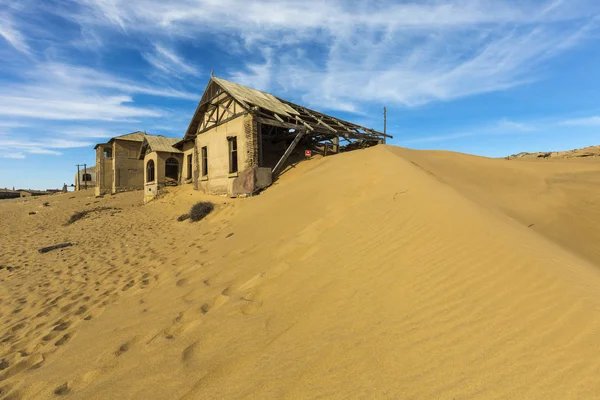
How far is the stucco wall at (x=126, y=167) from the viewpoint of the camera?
26.8 m

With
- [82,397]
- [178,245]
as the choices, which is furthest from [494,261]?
[178,245]

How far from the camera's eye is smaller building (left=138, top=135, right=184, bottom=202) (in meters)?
20.7

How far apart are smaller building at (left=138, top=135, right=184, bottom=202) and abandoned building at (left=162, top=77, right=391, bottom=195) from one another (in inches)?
121

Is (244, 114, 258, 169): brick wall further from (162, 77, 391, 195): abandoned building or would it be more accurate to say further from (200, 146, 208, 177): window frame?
(200, 146, 208, 177): window frame

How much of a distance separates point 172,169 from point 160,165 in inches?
54.8

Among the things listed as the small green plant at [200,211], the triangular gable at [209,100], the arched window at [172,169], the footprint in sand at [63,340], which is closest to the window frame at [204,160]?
the triangular gable at [209,100]

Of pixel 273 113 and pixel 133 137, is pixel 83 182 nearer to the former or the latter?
pixel 133 137

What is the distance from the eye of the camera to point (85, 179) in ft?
123

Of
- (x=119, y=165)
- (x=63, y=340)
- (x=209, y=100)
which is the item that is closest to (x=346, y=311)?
(x=63, y=340)

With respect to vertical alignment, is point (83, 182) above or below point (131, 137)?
below

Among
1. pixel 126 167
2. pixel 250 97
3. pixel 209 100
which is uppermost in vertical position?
pixel 209 100

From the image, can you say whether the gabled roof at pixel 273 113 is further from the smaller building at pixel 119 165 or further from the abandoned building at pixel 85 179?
the abandoned building at pixel 85 179

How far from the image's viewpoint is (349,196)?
631 centimetres

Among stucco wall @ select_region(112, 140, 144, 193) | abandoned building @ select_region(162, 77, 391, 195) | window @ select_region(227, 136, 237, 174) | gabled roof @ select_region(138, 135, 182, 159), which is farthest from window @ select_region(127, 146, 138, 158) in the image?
window @ select_region(227, 136, 237, 174)
